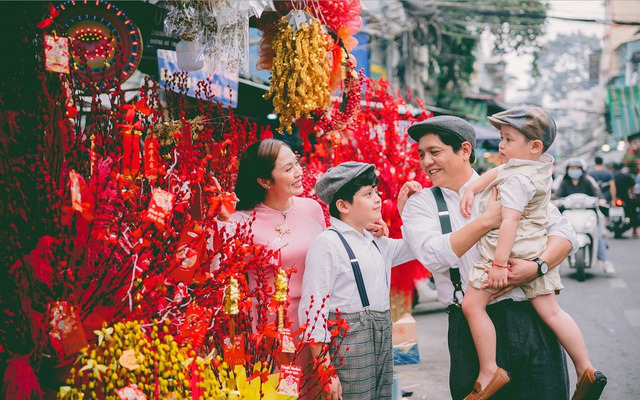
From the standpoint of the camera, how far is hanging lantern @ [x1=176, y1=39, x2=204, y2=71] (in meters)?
3.02

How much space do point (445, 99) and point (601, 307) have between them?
40.1 feet

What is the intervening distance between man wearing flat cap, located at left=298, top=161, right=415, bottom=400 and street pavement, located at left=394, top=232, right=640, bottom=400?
5.07ft

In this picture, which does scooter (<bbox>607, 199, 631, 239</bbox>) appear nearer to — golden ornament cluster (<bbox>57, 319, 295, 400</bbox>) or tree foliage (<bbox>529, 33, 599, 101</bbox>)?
golden ornament cluster (<bbox>57, 319, 295, 400</bbox>)

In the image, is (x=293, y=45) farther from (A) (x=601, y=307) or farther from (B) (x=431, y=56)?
(B) (x=431, y=56)

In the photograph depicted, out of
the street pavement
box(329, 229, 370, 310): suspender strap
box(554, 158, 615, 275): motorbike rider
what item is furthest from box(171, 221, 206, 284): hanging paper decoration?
box(554, 158, 615, 275): motorbike rider

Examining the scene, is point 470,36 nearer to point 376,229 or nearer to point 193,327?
point 376,229

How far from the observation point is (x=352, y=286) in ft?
10.0

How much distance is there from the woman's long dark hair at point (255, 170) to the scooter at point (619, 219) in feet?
49.7

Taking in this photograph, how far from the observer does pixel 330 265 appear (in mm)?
2994

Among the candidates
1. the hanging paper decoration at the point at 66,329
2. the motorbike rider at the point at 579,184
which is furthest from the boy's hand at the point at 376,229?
the motorbike rider at the point at 579,184

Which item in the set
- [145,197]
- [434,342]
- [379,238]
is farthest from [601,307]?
[145,197]

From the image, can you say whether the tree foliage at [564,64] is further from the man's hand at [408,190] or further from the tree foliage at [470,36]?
the man's hand at [408,190]

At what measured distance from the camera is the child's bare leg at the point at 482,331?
2859mm

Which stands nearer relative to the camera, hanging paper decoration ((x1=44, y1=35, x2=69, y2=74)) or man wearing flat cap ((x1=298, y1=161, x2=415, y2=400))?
hanging paper decoration ((x1=44, y1=35, x2=69, y2=74))
